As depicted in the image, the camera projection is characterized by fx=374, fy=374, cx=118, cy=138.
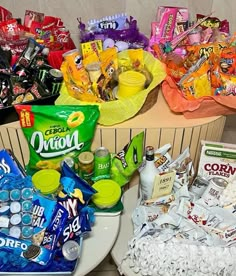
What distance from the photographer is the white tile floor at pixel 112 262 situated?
1533 millimetres

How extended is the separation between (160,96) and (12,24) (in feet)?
1.86

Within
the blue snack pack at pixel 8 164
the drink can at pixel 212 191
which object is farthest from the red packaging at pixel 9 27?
the drink can at pixel 212 191

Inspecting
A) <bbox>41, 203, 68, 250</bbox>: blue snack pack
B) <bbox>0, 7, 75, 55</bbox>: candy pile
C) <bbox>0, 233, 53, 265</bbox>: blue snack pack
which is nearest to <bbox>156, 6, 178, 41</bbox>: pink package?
<bbox>0, 7, 75, 55</bbox>: candy pile

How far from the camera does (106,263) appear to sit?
5.09ft

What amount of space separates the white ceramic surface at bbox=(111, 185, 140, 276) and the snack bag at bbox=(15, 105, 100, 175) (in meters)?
0.23

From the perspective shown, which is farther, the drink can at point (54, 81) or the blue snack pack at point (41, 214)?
the drink can at point (54, 81)

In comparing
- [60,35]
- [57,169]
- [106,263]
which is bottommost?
[106,263]

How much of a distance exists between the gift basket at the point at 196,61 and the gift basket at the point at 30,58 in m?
0.35

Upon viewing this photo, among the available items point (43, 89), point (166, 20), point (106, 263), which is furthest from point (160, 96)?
point (106, 263)

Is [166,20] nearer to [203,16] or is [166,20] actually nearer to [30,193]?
[203,16]

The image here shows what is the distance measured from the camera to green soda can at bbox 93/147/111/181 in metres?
1.11

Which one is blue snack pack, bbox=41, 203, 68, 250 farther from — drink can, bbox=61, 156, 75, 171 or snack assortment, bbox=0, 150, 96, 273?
drink can, bbox=61, 156, 75, 171

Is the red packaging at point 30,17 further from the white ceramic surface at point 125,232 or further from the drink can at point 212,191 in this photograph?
the drink can at point 212,191

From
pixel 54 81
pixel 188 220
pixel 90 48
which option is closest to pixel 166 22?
pixel 90 48
